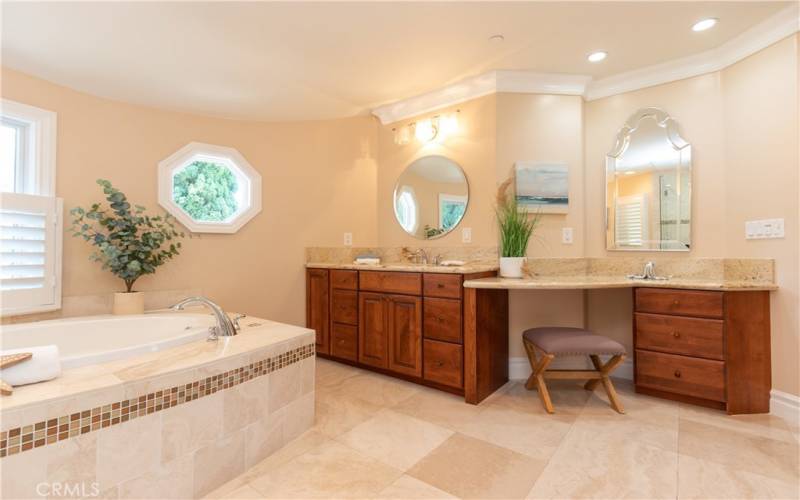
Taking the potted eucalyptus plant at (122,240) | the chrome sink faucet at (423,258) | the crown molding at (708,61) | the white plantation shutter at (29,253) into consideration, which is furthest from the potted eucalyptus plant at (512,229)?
the white plantation shutter at (29,253)

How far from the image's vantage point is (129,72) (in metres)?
2.40

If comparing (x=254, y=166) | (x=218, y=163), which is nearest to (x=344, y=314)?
(x=254, y=166)

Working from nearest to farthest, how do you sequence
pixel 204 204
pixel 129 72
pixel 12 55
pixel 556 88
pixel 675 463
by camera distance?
1. pixel 675 463
2. pixel 12 55
3. pixel 129 72
4. pixel 556 88
5. pixel 204 204

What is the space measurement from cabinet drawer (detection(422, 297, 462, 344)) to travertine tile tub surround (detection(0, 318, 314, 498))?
0.94 m

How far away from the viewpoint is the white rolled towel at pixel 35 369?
4.07 feet

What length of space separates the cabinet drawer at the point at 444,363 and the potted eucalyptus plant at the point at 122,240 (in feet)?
6.51

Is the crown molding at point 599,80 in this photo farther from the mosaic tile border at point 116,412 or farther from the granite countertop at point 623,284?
the mosaic tile border at point 116,412

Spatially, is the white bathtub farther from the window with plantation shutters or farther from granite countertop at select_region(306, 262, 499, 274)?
granite countertop at select_region(306, 262, 499, 274)

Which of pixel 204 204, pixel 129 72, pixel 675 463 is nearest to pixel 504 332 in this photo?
pixel 675 463

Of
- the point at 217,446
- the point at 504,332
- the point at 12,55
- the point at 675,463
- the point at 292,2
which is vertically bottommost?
the point at 675,463

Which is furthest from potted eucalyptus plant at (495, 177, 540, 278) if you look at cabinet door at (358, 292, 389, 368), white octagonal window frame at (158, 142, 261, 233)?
white octagonal window frame at (158, 142, 261, 233)

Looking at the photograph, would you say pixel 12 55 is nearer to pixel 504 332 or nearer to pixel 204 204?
pixel 204 204

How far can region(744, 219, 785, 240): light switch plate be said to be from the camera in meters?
2.21

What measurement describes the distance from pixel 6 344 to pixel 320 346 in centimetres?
196
